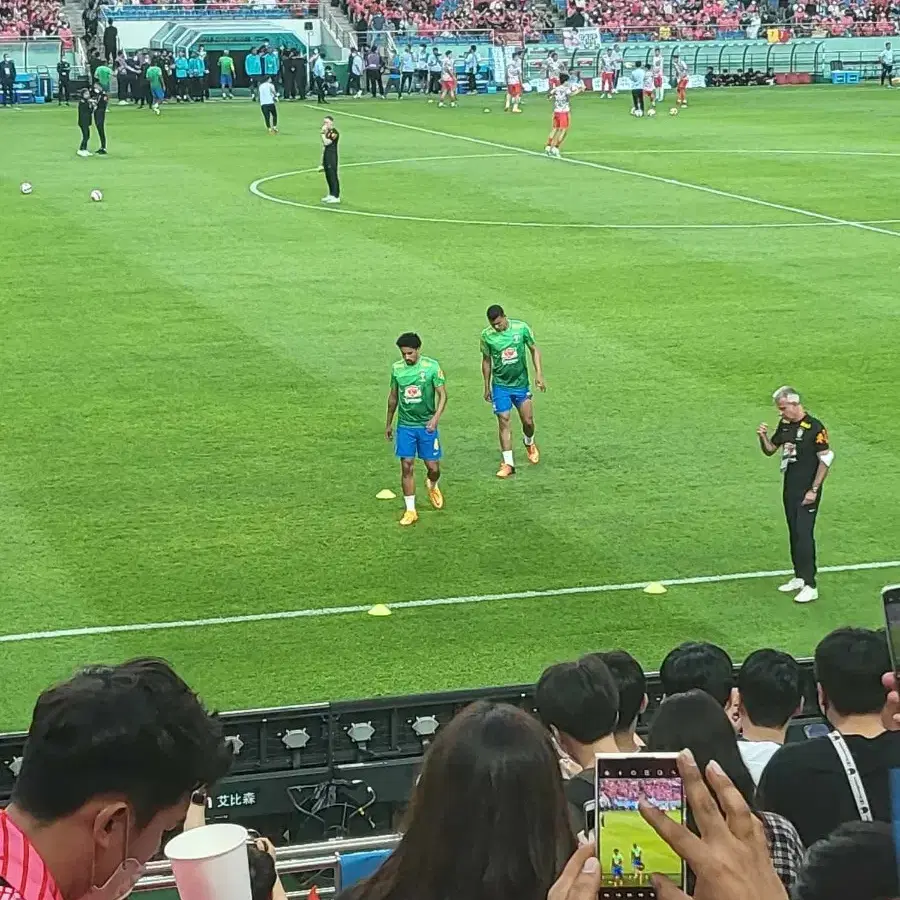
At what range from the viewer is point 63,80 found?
185 ft

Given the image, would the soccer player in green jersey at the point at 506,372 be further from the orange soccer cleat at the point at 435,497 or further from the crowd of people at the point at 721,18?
the crowd of people at the point at 721,18

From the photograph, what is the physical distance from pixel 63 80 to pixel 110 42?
2125 millimetres

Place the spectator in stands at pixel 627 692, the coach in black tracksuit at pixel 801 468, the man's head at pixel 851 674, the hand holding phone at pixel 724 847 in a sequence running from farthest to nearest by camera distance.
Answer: the coach in black tracksuit at pixel 801 468 → the spectator in stands at pixel 627 692 → the man's head at pixel 851 674 → the hand holding phone at pixel 724 847

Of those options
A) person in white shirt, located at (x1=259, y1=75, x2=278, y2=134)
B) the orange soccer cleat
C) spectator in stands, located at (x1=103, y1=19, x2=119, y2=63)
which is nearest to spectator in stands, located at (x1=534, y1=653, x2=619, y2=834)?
the orange soccer cleat

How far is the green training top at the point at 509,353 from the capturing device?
585 inches

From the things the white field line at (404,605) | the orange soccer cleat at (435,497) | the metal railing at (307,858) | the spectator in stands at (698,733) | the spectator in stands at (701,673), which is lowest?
the white field line at (404,605)

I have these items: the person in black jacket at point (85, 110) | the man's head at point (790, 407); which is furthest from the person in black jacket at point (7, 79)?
the man's head at point (790, 407)

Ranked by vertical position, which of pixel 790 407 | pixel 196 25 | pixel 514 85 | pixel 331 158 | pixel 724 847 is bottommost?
pixel 790 407

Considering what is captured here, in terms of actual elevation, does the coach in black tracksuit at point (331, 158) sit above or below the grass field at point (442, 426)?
above

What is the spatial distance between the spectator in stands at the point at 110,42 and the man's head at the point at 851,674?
5339 cm

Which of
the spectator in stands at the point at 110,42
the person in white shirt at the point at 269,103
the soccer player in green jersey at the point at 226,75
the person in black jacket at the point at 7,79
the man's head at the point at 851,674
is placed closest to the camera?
the man's head at the point at 851,674

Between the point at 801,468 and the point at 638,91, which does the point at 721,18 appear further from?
the point at 801,468

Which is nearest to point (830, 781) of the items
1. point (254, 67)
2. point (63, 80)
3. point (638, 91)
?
point (638, 91)

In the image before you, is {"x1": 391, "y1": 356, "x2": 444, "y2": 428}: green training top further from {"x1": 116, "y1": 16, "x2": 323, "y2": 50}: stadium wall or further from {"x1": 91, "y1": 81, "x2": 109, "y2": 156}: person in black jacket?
{"x1": 116, "y1": 16, "x2": 323, "y2": 50}: stadium wall
